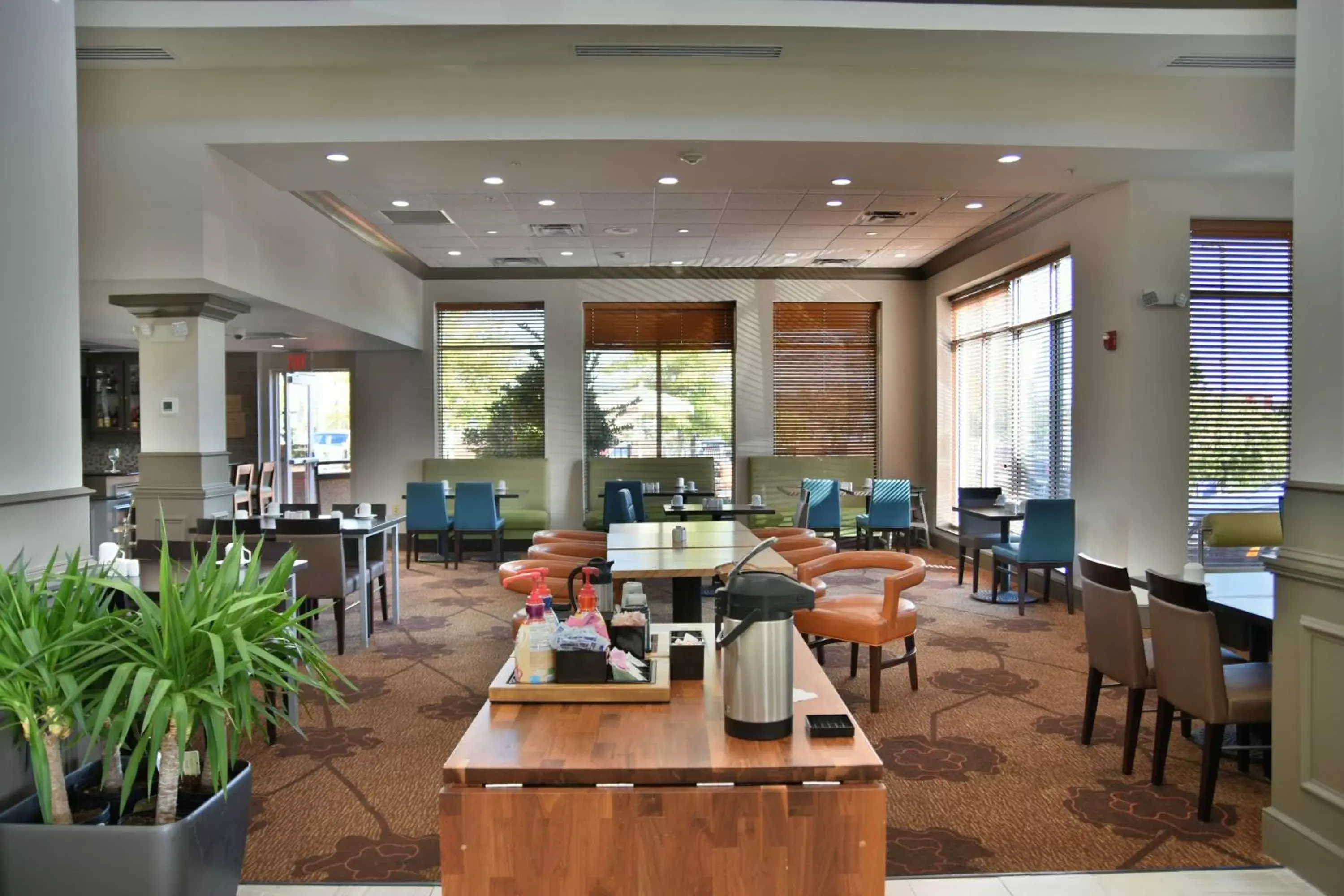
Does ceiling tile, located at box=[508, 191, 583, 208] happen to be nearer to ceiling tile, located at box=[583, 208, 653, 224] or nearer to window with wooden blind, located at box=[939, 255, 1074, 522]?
ceiling tile, located at box=[583, 208, 653, 224]

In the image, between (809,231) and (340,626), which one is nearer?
(340,626)

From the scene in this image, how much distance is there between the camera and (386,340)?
1034 centimetres

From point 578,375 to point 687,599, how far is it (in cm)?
684

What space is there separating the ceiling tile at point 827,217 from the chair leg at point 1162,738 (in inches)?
217

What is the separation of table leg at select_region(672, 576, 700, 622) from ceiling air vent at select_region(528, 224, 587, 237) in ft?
16.1

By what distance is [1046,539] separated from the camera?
288 inches

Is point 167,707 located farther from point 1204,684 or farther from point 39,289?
point 1204,684

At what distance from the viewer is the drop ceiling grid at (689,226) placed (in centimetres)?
772

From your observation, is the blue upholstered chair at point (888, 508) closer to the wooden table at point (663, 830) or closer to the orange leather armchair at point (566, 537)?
the orange leather armchair at point (566, 537)

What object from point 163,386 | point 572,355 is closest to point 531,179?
point 163,386

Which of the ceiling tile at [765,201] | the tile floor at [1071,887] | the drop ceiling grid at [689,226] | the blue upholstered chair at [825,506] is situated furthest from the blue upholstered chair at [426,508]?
the tile floor at [1071,887]

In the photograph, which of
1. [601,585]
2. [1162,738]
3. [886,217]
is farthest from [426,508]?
[1162,738]

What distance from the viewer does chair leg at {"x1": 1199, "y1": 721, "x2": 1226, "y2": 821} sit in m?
3.36

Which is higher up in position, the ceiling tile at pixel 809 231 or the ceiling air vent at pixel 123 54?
the ceiling air vent at pixel 123 54
